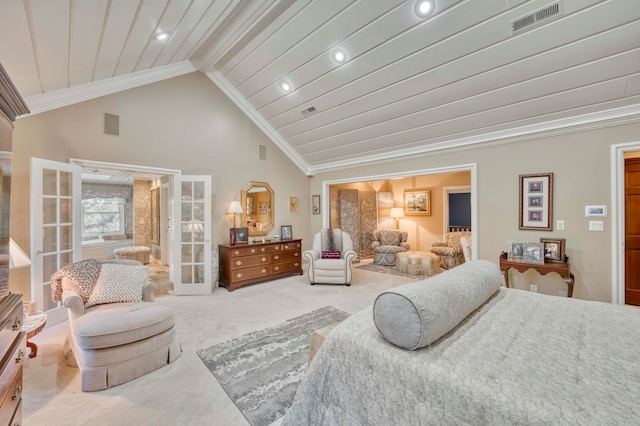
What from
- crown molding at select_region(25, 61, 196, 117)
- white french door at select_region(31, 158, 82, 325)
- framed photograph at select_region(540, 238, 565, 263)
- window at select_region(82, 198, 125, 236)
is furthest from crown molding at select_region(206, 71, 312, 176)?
window at select_region(82, 198, 125, 236)

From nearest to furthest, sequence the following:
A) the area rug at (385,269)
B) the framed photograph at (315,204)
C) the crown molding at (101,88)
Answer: the crown molding at (101,88) → the area rug at (385,269) → the framed photograph at (315,204)

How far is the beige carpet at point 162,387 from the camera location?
1.73 meters

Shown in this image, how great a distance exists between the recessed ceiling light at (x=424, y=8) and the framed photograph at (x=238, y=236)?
390 cm

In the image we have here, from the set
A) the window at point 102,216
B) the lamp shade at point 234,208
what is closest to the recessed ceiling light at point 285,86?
the lamp shade at point 234,208

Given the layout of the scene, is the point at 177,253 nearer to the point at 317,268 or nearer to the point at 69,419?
the point at 317,268

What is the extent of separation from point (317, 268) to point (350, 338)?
3542 mm

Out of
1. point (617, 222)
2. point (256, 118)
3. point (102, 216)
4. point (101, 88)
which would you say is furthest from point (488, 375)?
point (102, 216)

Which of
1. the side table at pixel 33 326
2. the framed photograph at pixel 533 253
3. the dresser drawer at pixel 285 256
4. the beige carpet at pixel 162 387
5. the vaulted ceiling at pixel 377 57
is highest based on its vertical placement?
the vaulted ceiling at pixel 377 57

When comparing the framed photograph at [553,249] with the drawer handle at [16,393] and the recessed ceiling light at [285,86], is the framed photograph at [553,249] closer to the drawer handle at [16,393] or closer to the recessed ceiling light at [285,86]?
the recessed ceiling light at [285,86]

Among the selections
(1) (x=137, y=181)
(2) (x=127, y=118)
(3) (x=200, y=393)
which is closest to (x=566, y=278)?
(3) (x=200, y=393)

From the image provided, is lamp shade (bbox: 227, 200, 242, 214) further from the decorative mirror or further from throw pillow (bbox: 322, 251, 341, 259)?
throw pillow (bbox: 322, 251, 341, 259)

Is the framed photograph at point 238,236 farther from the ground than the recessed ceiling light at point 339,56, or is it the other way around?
the recessed ceiling light at point 339,56

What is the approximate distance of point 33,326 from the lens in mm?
2135

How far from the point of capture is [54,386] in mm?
2031
